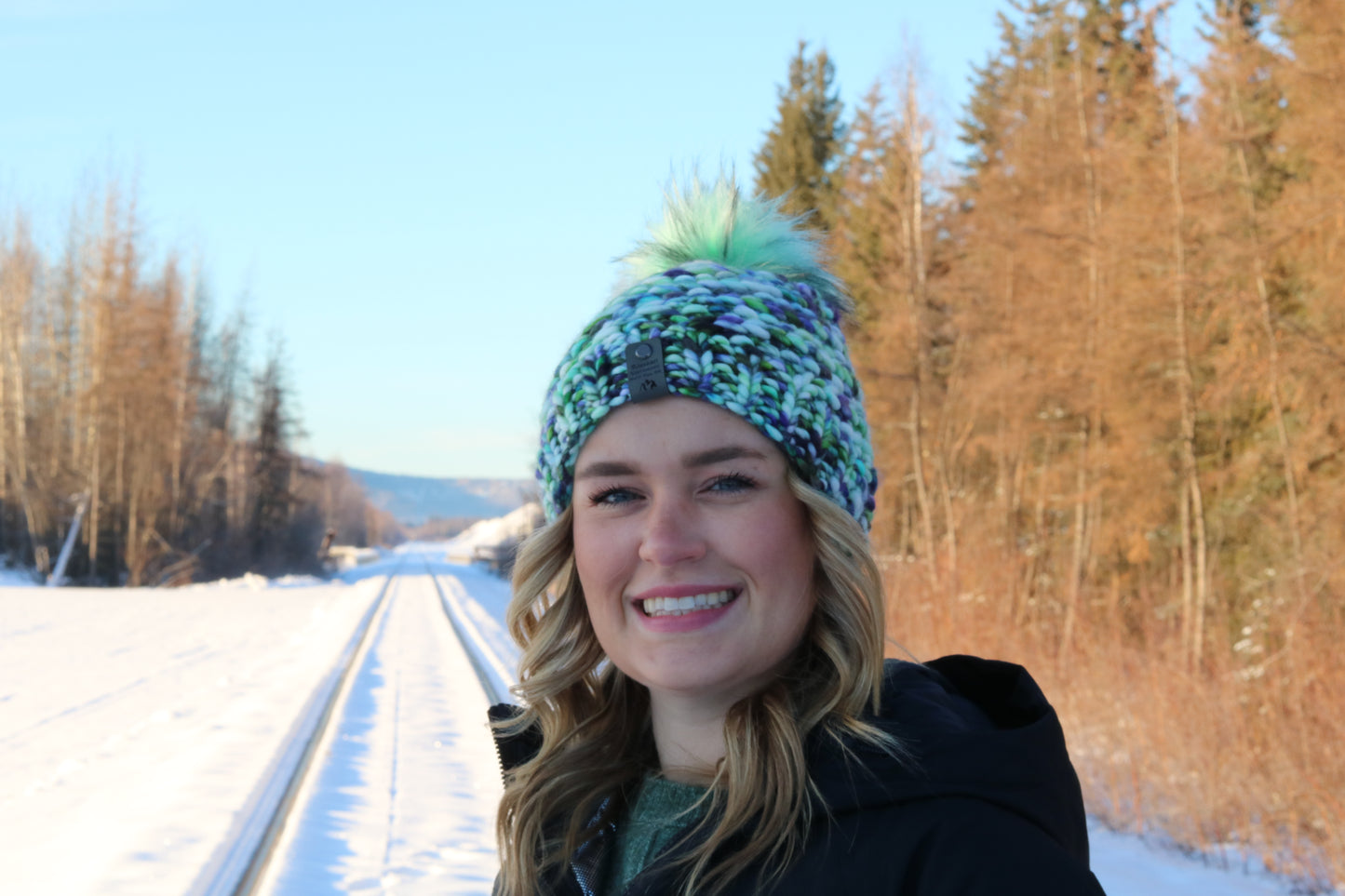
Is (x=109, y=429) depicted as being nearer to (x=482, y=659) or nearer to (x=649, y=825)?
(x=482, y=659)

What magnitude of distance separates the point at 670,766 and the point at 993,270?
16.5m

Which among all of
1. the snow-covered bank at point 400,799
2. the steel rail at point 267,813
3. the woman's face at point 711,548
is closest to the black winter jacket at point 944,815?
the woman's face at point 711,548

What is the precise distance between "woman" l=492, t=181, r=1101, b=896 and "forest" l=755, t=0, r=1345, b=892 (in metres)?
0.36

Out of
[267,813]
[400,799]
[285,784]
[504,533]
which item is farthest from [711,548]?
[504,533]

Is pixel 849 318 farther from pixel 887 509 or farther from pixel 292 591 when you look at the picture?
pixel 292 591

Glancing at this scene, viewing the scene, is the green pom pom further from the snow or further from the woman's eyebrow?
the snow

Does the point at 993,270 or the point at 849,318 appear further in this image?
the point at 993,270

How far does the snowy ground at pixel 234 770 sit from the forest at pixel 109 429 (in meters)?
20.3

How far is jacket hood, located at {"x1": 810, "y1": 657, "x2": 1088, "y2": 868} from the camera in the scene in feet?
4.18

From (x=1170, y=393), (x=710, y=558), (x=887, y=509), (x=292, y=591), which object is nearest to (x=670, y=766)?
(x=710, y=558)

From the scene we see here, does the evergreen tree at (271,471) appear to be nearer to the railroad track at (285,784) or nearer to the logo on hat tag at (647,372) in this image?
the railroad track at (285,784)

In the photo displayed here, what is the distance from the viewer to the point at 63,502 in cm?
3328

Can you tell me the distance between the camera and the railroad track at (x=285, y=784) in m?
4.83

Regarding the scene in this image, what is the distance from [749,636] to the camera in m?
1.59
